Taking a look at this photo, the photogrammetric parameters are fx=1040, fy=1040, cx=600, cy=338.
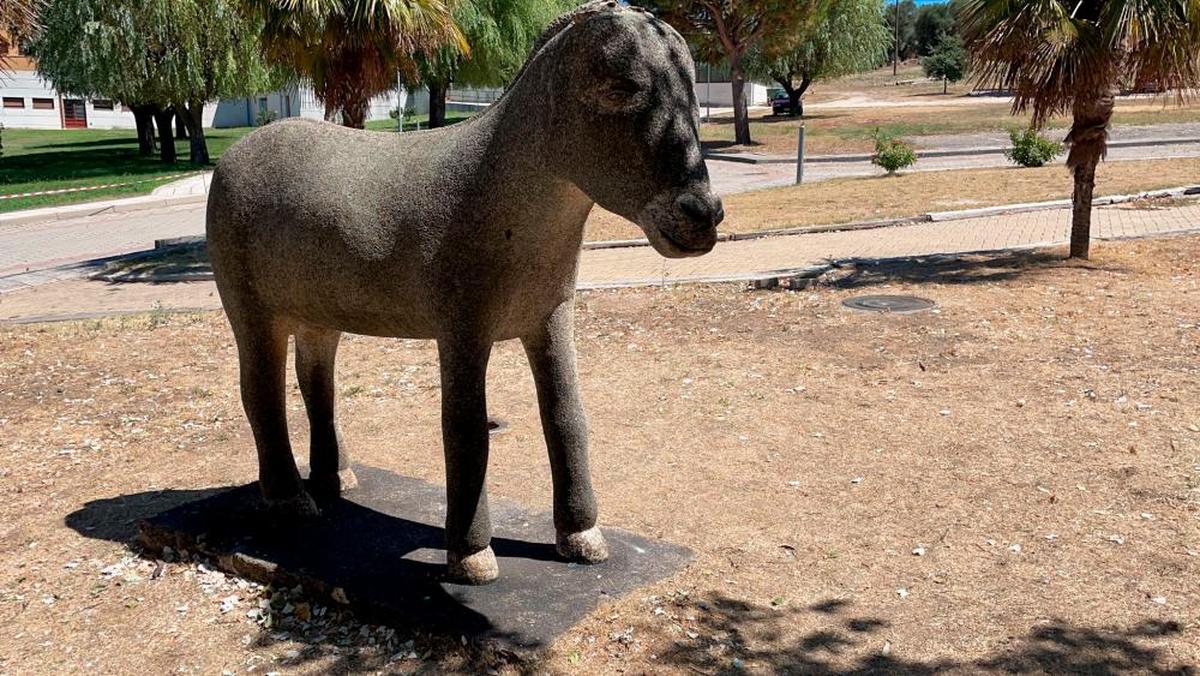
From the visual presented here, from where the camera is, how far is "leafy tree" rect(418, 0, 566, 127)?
31.2 m

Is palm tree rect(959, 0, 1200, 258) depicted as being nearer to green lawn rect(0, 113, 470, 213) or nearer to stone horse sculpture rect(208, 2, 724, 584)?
stone horse sculpture rect(208, 2, 724, 584)

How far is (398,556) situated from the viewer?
467 centimetres

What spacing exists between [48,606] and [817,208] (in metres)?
15.1

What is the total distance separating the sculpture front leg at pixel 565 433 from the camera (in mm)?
4395

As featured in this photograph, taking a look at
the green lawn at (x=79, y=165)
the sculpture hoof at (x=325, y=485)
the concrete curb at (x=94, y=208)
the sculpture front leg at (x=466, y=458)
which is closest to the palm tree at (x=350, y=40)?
the sculpture hoof at (x=325, y=485)

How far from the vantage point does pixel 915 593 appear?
15.0 feet

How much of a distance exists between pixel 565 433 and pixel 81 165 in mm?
33277

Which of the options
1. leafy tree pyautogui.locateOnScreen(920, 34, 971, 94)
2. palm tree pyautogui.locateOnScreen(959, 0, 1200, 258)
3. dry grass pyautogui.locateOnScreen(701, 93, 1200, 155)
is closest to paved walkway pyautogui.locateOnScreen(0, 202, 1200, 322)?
palm tree pyautogui.locateOnScreen(959, 0, 1200, 258)

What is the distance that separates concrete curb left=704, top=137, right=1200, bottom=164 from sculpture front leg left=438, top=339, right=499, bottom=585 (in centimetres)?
2400

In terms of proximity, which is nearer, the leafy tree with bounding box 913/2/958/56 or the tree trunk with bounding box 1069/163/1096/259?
the tree trunk with bounding box 1069/163/1096/259

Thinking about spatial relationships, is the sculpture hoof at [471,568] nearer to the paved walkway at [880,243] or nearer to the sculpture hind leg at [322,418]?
the sculpture hind leg at [322,418]

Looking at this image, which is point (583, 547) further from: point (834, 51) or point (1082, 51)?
point (834, 51)

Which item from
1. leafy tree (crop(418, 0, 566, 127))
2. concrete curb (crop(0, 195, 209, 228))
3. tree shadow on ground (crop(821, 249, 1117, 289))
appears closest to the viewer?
tree shadow on ground (crop(821, 249, 1117, 289))

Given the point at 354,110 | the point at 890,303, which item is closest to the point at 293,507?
the point at 890,303
